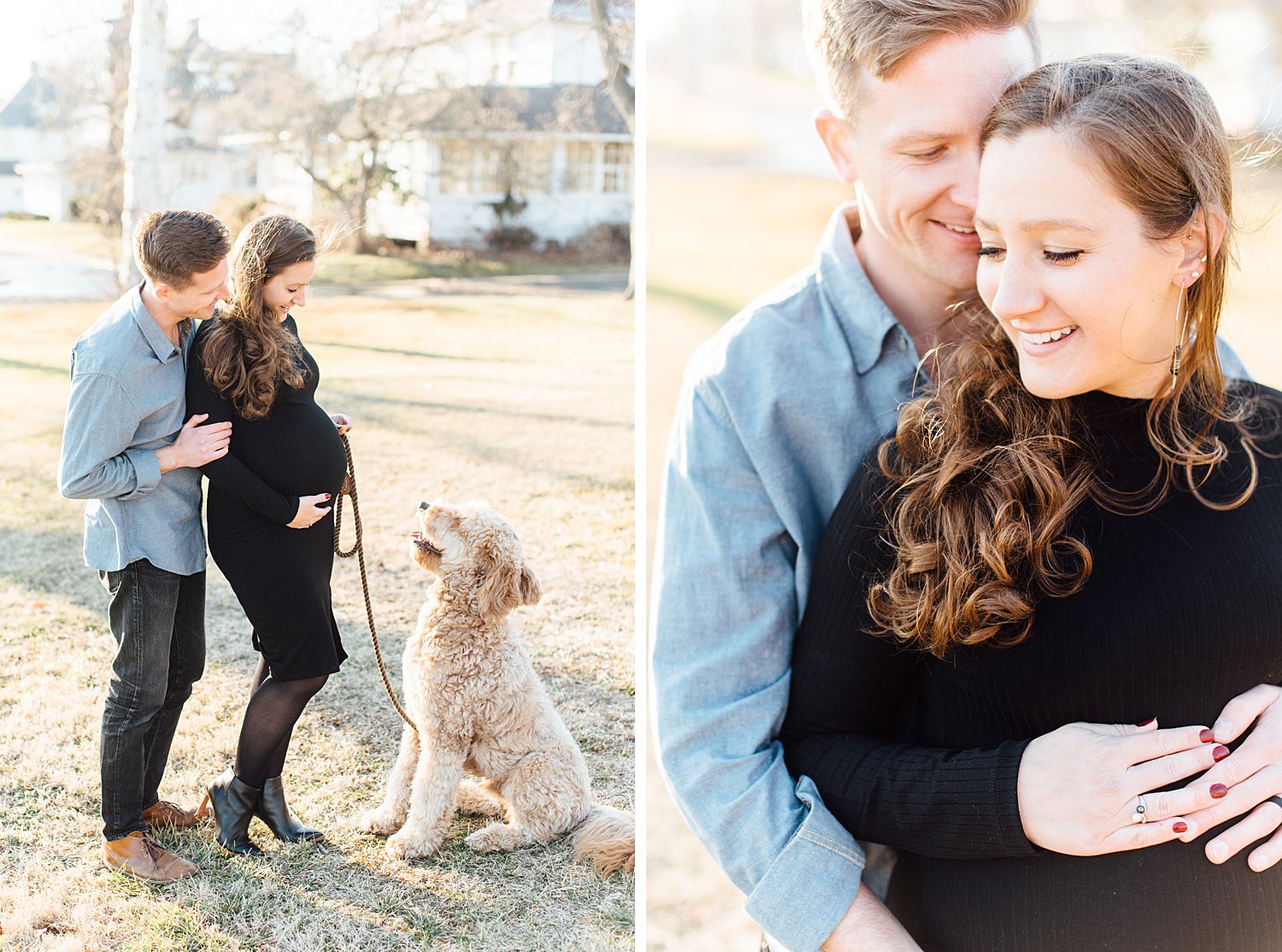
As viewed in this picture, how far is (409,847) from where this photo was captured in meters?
2.45

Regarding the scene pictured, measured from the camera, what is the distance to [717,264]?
9977 millimetres

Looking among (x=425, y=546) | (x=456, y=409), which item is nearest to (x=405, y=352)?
(x=456, y=409)

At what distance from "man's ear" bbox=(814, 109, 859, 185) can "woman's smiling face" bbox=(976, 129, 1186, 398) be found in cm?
29

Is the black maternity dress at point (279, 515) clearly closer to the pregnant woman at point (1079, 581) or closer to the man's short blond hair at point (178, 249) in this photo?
the man's short blond hair at point (178, 249)

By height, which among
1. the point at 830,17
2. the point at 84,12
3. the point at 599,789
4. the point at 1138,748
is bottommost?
the point at 599,789

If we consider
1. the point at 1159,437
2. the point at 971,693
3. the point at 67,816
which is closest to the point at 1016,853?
the point at 971,693

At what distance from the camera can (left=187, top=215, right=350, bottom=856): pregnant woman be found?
7.07 feet

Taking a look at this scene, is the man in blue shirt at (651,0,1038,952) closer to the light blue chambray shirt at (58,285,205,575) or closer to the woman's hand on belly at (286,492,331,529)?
the woman's hand on belly at (286,492,331,529)

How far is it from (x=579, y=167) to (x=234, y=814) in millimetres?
6460

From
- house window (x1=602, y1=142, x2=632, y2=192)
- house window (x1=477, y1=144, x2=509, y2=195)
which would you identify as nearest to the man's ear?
house window (x1=602, y1=142, x2=632, y2=192)

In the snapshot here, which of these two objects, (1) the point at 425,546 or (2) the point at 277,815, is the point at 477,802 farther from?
(1) the point at 425,546

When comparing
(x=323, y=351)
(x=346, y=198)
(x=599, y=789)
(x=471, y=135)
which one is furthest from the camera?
(x=471, y=135)

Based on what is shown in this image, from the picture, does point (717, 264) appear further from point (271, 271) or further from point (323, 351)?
point (271, 271)

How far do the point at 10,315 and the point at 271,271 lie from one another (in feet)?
6.01
